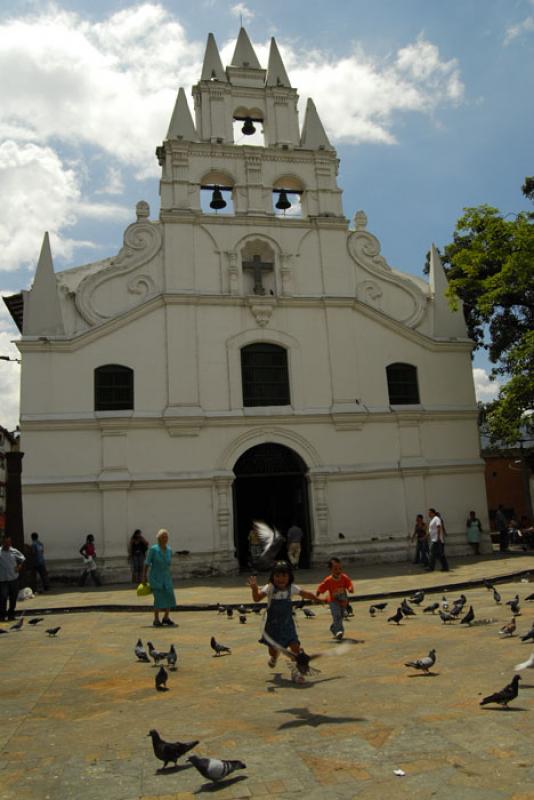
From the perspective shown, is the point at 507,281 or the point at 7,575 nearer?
the point at 7,575

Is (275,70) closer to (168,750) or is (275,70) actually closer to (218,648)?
(218,648)

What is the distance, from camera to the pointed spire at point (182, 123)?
Result: 70.2 feet

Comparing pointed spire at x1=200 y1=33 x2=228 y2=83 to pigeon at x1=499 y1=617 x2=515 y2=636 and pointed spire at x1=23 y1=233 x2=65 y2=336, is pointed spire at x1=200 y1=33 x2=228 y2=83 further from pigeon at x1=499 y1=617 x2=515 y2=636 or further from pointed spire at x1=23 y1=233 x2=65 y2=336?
pigeon at x1=499 y1=617 x2=515 y2=636

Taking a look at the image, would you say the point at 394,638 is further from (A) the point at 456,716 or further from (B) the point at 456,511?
(B) the point at 456,511

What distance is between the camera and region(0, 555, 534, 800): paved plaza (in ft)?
13.6

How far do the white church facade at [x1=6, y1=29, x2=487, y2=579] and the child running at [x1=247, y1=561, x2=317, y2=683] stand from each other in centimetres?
1165

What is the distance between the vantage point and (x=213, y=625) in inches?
434

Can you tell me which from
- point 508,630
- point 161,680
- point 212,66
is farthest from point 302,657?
point 212,66

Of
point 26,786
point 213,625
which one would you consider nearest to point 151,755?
point 26,786

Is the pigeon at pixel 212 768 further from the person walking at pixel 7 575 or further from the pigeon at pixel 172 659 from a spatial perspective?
the person walking at pixel 7 575

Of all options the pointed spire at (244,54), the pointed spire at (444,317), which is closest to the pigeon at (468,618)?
the pointed spire at (444,317)

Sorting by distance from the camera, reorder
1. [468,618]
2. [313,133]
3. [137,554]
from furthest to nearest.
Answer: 1. [313,133]
2. [137,554]
3. [468,618]

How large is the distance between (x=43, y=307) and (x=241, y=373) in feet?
19.3

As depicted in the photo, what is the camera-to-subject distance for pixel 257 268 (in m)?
21.0
